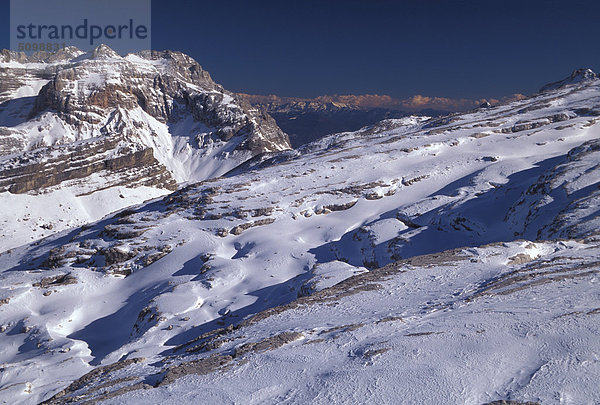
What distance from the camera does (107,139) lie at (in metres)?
112

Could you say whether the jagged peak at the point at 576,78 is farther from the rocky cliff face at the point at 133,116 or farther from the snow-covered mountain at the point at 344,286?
the rocky cliff face at the point at 133,116

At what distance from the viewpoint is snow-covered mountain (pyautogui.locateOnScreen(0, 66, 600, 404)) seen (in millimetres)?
10195

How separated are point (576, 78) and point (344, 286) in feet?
420

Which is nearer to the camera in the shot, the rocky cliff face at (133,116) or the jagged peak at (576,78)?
the jagged peak at (576,78)

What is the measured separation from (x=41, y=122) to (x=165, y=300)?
154 metres

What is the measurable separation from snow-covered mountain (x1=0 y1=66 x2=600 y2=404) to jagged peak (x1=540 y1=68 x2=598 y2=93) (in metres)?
44.1

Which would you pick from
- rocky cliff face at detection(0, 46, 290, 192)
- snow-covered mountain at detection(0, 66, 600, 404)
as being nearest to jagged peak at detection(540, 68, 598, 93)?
snow-covered mountain at detection(0, 66, 600, 404)

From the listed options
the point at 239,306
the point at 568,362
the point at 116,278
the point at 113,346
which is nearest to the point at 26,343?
the point at 113,346

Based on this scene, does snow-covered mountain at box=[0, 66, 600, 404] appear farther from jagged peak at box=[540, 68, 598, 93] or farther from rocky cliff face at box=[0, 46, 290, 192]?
rocky cliff face at box=[0, 46, 290, 192]

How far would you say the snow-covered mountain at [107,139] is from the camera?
3681 inches

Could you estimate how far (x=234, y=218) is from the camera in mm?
45594

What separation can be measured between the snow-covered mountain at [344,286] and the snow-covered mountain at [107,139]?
148 feet

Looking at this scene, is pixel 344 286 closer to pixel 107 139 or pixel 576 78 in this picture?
pixel 107 139

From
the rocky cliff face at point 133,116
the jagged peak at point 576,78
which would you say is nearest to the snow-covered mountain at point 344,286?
the jagged peak at point 576,78
